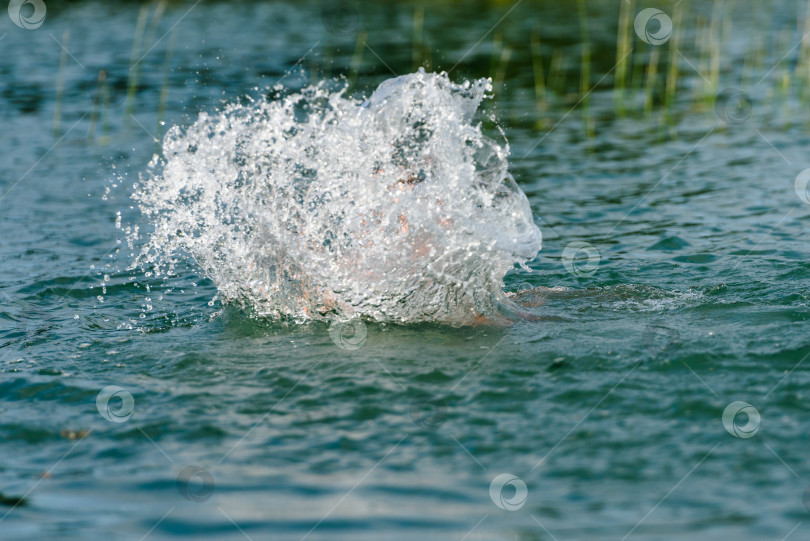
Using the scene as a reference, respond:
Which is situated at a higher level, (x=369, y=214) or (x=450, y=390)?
(x=369, y=214)

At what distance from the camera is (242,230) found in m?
7.40

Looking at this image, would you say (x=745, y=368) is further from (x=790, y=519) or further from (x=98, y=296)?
(x=98, y=296)

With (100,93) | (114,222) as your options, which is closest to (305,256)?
(114,222)

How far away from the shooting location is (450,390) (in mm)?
5844

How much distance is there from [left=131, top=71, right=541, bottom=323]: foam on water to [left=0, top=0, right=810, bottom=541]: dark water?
304mm

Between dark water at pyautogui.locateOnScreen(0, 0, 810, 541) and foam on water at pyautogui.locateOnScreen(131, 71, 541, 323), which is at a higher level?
foam on water at pyautogui.locateOnScreen(131, 71, 541, 323)

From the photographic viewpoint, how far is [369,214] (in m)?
7.04

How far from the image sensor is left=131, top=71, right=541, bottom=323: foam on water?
6.93 m

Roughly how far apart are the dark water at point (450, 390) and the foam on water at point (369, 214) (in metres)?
0.30

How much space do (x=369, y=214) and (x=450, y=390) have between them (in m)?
1.75

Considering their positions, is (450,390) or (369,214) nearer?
(450,390)

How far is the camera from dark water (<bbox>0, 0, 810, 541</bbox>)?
464 centimetres

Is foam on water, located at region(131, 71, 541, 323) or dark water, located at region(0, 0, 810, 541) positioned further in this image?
foam on water, located at region(131, 71, 541, 323)

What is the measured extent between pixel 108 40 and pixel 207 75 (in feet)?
20.6
